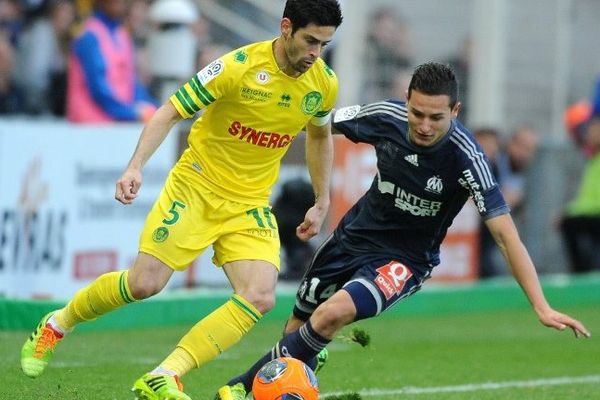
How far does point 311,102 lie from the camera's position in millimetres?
8336

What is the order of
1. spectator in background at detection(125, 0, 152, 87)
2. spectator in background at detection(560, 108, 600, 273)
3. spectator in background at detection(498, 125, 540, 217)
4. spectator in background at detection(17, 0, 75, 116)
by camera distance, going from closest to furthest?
spectator in background at detection(17, 0, 75, 116)
spectator in background at detection(125, 0, 152, 87)
spectator in background at detection(560, 108, 600, 273)
spectator in background at detection(498, 125, 540, 217)

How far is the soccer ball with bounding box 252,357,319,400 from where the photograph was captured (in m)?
7.52

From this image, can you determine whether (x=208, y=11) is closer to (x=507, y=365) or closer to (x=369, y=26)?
(x=369, y=26)

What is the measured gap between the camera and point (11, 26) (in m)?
13.6

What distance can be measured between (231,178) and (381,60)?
37.4 feet

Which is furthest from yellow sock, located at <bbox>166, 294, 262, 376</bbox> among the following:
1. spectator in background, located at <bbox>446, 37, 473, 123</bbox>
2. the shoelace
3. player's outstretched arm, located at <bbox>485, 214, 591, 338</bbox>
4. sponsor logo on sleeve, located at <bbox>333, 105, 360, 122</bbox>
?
spectator in background, located at <bbox>446, 37, 473, 123</bbox>

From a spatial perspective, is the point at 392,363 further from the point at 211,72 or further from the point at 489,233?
the point at 489,233

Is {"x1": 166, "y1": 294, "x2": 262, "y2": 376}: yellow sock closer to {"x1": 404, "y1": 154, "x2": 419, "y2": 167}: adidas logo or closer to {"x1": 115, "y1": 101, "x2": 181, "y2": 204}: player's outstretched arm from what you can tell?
{"x1": 115, "y1": 101, "x2": 181, "y2": 204}: player's outstretched arm

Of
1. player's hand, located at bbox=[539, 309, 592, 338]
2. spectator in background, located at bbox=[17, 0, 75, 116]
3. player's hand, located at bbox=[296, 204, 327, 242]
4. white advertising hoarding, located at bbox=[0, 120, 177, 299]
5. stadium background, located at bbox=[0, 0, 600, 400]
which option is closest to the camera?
player's hand, located at bbox=[539, 309, 592, 338]

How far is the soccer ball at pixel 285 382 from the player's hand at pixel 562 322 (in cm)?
126

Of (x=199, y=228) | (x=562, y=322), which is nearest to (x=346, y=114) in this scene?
(x=199, y=228)

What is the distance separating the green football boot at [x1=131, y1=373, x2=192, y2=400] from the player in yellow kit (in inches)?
15.0

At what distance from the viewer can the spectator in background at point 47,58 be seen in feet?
44.8

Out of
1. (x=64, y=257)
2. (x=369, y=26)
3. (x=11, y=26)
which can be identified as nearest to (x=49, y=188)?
(x=64, y=257)
